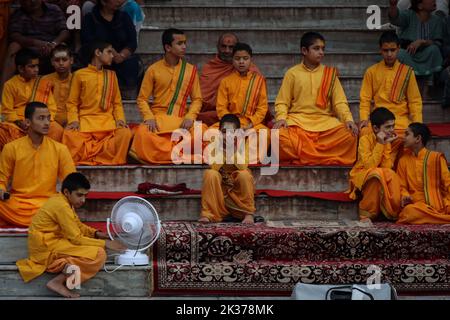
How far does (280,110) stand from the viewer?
488 inches

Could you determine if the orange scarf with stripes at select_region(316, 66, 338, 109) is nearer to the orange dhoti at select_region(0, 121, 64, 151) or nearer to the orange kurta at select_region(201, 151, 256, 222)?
the orange kurta at select_region(201, 151, 256, 222)

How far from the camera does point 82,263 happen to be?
1017 centimetres

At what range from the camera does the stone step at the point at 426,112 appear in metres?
13.1

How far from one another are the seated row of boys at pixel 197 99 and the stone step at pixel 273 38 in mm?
1350

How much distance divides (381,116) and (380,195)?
29.0 inches

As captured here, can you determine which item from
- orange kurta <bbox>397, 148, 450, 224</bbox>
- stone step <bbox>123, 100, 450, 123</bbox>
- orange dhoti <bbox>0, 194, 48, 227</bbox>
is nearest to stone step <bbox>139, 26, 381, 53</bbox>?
stone step <bbox>123, 100, 450, 123</bbox>

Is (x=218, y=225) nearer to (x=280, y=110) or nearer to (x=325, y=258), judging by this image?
(x=325, y=258)

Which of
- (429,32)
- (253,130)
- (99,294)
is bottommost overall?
(99,294)

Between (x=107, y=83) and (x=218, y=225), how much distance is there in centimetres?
229

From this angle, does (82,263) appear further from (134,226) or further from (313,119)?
(313,119)

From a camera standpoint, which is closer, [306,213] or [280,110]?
[306,213]

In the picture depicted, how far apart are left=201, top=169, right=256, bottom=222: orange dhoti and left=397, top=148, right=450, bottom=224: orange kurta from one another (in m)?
1.31

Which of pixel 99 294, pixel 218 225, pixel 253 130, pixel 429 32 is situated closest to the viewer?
pixel 99 294

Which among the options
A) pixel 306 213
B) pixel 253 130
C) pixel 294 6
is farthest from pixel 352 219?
pixel 294 6
